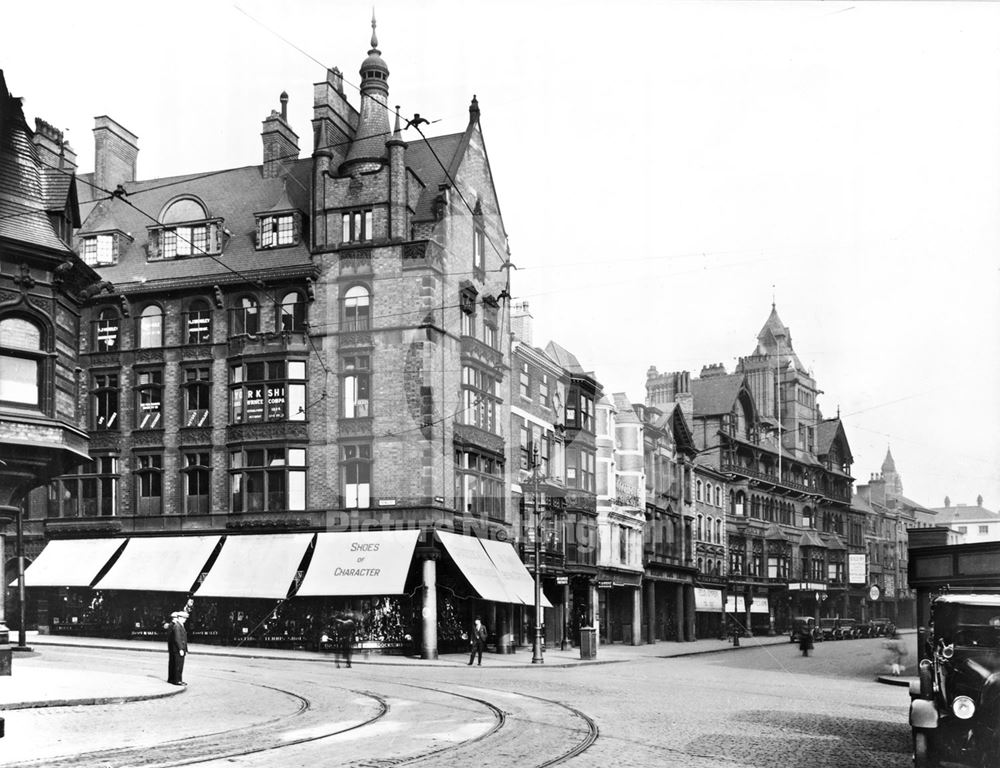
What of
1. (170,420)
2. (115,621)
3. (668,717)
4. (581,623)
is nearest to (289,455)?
(170,420)

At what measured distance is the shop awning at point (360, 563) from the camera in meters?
37.3

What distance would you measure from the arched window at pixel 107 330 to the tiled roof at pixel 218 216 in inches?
50.9

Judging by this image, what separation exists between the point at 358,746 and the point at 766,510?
70.7 meters

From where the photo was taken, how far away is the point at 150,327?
43344 millimetres

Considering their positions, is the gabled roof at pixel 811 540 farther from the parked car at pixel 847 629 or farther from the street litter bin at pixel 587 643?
the street litter bin at pixel 587 643

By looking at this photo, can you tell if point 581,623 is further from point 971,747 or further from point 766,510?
point 971,747

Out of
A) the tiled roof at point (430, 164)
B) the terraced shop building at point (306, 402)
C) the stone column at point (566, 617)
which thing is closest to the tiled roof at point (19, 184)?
the terraced shop building at point (306, 402)

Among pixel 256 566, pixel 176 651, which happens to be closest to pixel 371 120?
pixel 256 566

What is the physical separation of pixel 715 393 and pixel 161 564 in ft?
155

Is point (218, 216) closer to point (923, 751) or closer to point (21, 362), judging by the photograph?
point (21, 362)

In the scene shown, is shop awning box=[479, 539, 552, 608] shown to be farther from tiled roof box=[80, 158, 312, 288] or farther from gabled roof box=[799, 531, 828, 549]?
gabled roof box=[799, 531, 828, 549]

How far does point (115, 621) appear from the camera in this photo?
136 ft

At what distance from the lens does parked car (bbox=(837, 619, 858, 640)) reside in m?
71.8

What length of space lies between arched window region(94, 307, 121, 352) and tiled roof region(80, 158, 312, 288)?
129 centimetres
